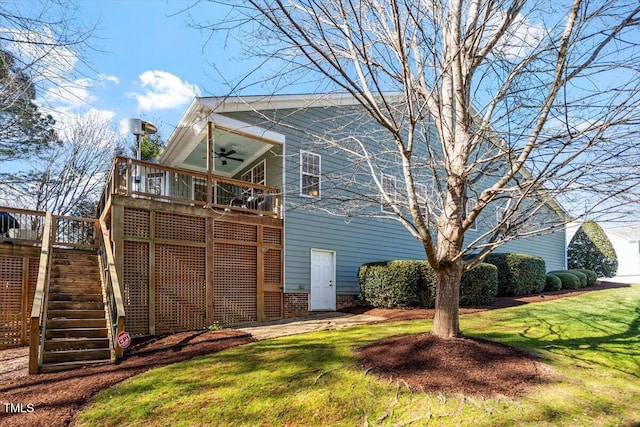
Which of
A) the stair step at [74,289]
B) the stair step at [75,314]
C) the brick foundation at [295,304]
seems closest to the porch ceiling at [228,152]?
the brick foundation at [295,304]

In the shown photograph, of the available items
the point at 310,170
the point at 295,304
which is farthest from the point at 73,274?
the point at 310,170

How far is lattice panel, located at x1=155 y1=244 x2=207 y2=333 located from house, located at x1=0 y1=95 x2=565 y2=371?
0.07 feet

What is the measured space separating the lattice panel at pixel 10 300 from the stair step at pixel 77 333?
2.59 meters

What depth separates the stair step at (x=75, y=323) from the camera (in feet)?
21.9

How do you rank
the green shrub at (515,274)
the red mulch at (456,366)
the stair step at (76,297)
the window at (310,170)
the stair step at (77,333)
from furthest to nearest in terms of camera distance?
the green shrub at (515,274) → the window at (310,170) → the stair step at (76,297) → the stair step at (77,333) → the red mulch at (456,366)

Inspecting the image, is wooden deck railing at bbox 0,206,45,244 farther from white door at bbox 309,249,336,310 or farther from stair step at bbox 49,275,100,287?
white door at bbox 309,249,336,310

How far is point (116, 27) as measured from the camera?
194 inches

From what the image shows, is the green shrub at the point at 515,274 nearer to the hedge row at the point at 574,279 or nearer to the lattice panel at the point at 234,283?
the hedge row at the point at 574,279

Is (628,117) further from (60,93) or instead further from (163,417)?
(60,93)

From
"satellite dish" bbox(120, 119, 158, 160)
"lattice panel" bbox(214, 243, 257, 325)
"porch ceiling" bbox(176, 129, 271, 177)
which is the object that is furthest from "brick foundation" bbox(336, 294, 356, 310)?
"satellite dish" bbox(120, 119, 158, 160)

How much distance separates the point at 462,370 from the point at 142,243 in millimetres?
7057

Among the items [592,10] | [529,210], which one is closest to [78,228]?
[529,210]

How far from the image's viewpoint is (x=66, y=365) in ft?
19.2

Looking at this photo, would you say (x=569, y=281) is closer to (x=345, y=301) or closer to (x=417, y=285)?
(x=417, y=285)
